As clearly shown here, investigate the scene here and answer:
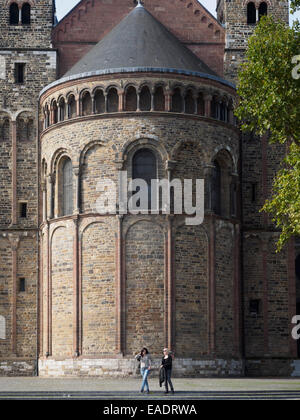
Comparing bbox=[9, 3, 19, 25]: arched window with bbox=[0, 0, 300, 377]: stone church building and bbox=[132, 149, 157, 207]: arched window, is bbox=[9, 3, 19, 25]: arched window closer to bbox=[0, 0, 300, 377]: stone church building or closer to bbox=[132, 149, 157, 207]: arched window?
bbox=[0, 0, 300, 377]: stone church building

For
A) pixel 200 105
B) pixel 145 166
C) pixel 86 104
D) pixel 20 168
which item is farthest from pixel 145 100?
pixel 20 168

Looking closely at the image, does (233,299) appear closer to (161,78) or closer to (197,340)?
(197,340)

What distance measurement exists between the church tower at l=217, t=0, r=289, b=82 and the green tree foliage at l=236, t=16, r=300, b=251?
1285cm

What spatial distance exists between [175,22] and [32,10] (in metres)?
7.13

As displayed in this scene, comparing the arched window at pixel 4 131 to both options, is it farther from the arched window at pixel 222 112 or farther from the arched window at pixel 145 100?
the arched window at pixel 222 112

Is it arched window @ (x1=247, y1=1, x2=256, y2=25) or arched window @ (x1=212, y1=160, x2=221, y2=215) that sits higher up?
arched window @ (x1=247, y1=1, x2=256, y2=25)

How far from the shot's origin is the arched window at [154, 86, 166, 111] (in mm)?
41100

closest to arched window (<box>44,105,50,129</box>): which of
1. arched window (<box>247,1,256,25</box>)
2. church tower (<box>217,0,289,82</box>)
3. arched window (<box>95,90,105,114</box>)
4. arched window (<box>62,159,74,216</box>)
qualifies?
arched window (<box>62,159,74,216</box>)

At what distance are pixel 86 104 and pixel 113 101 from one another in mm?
1267

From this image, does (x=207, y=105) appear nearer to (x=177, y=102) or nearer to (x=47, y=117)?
(x=177, y=102)

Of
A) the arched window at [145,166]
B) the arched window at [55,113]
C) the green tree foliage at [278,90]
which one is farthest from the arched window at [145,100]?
the green tree foliage at [278,90]

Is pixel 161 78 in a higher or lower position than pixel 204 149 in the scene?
higher

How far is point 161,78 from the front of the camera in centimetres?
4094

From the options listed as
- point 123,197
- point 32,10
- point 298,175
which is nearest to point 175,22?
point 32,10
